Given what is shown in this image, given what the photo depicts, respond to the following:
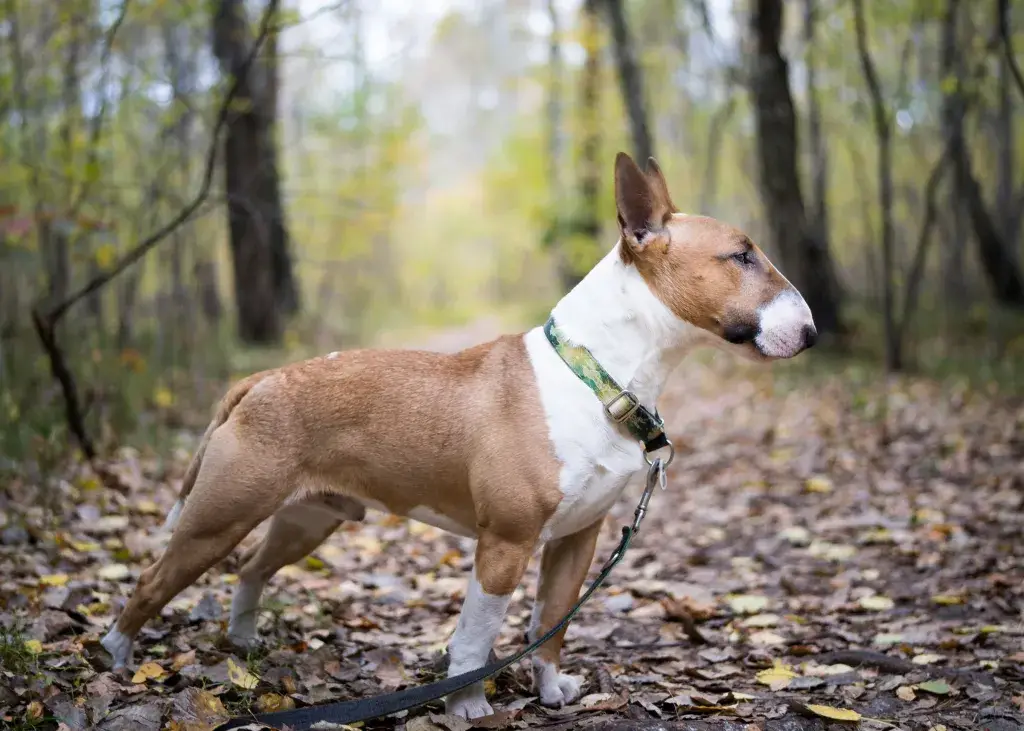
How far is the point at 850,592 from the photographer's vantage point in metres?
4.98

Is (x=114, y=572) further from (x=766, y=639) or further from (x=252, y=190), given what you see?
(x=252, y=190)

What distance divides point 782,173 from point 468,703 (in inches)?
426

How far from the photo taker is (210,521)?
11.0 ft

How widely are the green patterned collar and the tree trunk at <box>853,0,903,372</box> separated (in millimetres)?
8224

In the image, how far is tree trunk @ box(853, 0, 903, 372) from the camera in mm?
10125

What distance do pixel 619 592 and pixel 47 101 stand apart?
7022 mm

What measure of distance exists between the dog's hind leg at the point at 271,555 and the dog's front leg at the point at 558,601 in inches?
35.4

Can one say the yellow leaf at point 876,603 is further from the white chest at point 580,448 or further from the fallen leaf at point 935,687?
the white chest at point 580,448

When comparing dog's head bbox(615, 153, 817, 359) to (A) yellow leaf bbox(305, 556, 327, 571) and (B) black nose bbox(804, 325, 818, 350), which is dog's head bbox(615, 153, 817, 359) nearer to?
(B) black nose bbox(804, 325, 818, 350)

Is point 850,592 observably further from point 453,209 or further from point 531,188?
point 453,209

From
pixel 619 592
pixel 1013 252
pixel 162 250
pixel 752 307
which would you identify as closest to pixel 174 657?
pixel 619 592

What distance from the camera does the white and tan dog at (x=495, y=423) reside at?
316 cm

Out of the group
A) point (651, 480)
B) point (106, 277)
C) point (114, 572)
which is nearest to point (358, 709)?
point (651, 480)

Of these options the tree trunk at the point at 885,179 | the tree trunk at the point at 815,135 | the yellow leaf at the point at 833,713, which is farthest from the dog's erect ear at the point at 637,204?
the tree trunk at the point at 815,135
